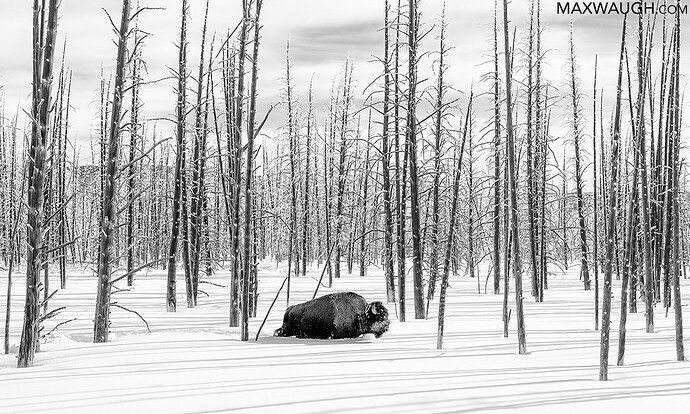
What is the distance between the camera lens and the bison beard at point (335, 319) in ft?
35.2

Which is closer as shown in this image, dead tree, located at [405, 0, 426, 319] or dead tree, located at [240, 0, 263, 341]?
dead tree, located at [240, 0, 263, 341]

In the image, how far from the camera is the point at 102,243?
9.61 metres

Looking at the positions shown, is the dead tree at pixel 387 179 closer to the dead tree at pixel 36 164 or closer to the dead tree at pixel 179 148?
the dead tree at pixel 179 148

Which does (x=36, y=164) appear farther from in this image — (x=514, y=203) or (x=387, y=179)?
(x=387, y=179)

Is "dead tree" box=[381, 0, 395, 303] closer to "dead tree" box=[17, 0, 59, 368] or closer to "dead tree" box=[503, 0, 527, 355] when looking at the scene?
"dead tree" box=[503, 0, 527, 355]

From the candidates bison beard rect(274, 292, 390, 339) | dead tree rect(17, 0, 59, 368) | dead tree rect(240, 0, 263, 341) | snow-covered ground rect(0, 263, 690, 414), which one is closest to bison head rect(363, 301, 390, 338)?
bison beard rect(274, 292, 390, 339)

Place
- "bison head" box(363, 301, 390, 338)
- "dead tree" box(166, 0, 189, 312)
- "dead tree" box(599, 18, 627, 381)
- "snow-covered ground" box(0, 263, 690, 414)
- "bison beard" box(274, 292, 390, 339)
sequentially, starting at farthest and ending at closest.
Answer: "dead tree" box(166, 0, 189, 312)
"bison head" box(363, 301, 390, 338)
"bison beard" box(274, 292, 390, 339)
"dead tree" box(599, 18, 627, 381)
"snow-covered ground" box(0, 263, 690, 414)

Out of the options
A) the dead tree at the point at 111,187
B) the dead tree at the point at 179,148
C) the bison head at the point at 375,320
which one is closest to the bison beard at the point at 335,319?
the bison head at the point at 375,320

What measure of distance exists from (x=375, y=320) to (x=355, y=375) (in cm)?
418

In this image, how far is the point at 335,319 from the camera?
10703mm

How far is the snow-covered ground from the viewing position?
5.54 m

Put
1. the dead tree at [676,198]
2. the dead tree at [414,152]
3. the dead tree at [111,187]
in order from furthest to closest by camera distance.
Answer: the dead tree at [414,152], the dead tree at [111,187], the dead tree at [676,198]

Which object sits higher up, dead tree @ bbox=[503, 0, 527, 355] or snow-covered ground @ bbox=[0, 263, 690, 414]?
dead tree @ bbox=[503, 0, 527, 355]

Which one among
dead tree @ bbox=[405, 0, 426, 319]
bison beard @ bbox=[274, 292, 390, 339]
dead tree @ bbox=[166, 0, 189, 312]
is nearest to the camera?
bison beard @ bbox=[274, 292, 390, 339]
